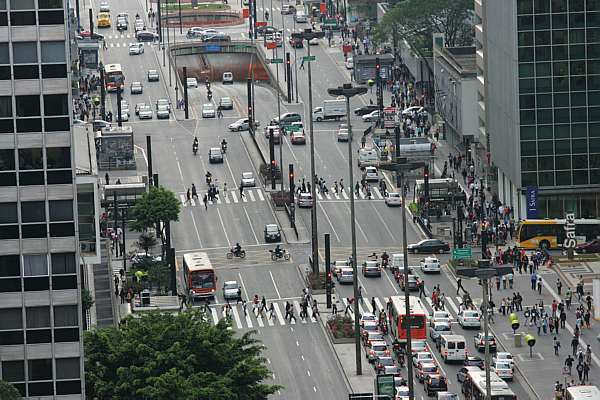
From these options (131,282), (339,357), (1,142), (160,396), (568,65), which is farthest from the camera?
(568,65)

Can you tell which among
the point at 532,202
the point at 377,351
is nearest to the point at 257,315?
the point at 377,351

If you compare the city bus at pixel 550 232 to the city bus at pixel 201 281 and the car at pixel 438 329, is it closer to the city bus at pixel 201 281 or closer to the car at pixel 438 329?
the city bus at pixel 201 281

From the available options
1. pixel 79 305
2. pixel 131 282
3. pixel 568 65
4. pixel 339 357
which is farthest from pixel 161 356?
pixel 568 65

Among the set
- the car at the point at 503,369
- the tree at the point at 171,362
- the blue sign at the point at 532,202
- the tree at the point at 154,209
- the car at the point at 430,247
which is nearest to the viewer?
the tree at the point at 171,362

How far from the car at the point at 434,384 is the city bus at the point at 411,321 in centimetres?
964

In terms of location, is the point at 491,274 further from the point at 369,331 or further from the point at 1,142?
the point at 369,331

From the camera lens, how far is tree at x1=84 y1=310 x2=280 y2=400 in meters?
132

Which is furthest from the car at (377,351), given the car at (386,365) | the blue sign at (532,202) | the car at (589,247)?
the blue sign at (532,202)

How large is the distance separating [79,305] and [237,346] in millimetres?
21191

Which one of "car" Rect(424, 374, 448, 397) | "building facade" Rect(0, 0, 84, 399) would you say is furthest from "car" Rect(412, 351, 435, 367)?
"building facade" Rect(0, 0, 84, 399)

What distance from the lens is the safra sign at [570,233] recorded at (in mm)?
191000

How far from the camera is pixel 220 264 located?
637 ft

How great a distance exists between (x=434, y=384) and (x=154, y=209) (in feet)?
170

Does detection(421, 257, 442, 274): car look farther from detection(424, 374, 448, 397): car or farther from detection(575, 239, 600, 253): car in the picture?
detection(424, 374, 448, 397): car
